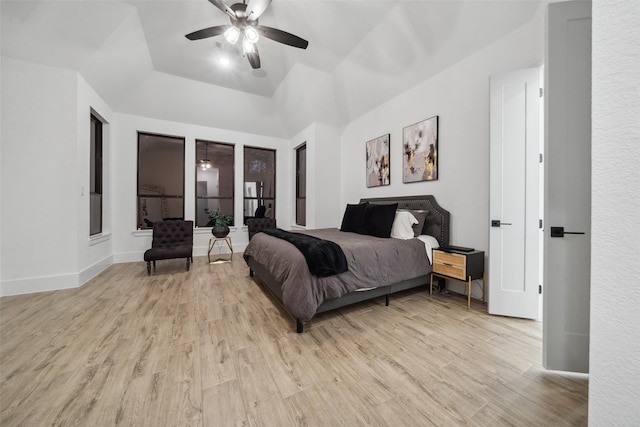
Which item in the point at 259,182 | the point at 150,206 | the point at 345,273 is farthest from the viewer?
the point at 259,182

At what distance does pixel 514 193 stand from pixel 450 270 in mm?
1019

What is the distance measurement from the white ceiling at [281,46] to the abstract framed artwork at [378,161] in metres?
0.74

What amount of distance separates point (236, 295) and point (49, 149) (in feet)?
10.1

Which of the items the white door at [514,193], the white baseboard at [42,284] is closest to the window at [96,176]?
the white baseboard at [42,284]

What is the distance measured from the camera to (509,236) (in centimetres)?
230

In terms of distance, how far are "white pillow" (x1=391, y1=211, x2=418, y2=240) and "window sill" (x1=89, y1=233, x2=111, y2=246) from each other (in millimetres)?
4597

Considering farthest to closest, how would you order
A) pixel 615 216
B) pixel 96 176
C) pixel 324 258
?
pixel 96 176 < pixel 324 258 < pixel 615 216

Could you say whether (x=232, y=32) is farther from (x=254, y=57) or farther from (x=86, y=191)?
(x=86, y=191)

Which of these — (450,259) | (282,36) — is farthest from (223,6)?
(450,259)

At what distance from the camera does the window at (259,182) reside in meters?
5.82

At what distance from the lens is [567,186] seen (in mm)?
1487

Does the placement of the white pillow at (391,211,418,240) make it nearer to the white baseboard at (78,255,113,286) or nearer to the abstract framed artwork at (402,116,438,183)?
the abstract framed artwork at (402,116,438,183)

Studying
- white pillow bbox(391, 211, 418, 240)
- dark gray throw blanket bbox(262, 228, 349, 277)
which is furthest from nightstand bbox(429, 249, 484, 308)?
dark gray throw blanket bbox(262, 228, 349, 277)

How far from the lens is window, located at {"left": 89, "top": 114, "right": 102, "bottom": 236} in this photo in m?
3.88
